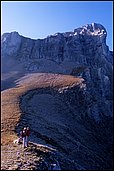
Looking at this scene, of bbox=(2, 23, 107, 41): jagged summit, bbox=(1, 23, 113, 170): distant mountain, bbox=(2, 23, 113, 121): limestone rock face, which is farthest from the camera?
bbox=(2, 23, 107, 41): jagged summit

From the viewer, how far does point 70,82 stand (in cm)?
10112

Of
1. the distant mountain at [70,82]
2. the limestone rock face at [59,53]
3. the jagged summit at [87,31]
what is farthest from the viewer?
the jagged summit at [87,31]

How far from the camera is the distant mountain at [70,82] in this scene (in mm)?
60906

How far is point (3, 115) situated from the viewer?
6162 centimetres

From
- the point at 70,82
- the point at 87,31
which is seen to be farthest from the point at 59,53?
the point at 70,82

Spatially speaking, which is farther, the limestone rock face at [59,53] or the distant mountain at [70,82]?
the limestone rock face at [59,53]

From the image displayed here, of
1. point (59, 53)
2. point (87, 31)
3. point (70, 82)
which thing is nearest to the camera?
point (70, 82)

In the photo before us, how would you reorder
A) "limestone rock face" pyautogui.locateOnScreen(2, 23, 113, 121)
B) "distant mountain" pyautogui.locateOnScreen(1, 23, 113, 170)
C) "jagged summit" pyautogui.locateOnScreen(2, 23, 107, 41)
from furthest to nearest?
"jagged summit" pyautogui.locateOnScreen(2, 23, 107, 41) < "limestone rock face" pyautogui.locateOnScreen(2, 23, 113, 121) < "distant mountain" pyautogui.locateOnScreen(1, 23, 113, 170)

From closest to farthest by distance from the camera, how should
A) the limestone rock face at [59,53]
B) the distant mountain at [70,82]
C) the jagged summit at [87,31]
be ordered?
the distant mountain at [70,82]
the limestone rock face at [59,53]
the jagged summit at [87,31]

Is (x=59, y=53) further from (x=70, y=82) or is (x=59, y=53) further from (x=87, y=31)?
(x=70, y=82)

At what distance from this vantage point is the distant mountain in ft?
200

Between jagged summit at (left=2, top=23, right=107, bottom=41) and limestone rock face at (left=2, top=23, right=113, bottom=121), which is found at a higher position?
jagged summit at (left=2, top=23, right=107, bottom=41)

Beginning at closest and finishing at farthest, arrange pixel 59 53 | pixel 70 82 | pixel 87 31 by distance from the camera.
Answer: pixel 70 82
pixel 59 53
pixel 87 31

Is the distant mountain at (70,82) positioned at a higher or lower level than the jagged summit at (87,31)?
lower
